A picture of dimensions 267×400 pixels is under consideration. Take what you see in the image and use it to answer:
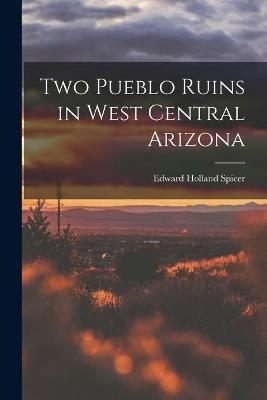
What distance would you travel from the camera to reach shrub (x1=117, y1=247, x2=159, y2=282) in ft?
23.1

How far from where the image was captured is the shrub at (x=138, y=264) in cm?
703

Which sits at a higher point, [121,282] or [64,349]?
[121,282]

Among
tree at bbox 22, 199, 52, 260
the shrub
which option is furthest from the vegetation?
the shrub

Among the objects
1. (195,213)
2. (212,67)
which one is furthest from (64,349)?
(212,67)

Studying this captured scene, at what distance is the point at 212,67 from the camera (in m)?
7.03

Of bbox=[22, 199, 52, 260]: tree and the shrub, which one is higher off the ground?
bbox=[22, 199, 52, 260]: tree

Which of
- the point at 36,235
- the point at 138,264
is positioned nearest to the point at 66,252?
the point at 36,235

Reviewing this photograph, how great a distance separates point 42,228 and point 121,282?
0.78 meters

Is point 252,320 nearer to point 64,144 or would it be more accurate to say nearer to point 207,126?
point 207,126

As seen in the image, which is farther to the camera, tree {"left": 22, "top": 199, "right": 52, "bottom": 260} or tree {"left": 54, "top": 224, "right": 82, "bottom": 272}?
tree {"left": 54, "top": 224, "right": 82, "bottom": 272}

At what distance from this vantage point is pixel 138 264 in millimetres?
7031

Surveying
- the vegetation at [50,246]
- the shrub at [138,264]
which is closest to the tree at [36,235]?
the vegetation at [50,246]

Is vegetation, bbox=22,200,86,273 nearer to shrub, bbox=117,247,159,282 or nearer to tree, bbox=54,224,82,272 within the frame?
tree, bbox=54,224,82,272

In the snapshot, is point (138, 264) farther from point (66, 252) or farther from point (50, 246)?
point (50, 246)
